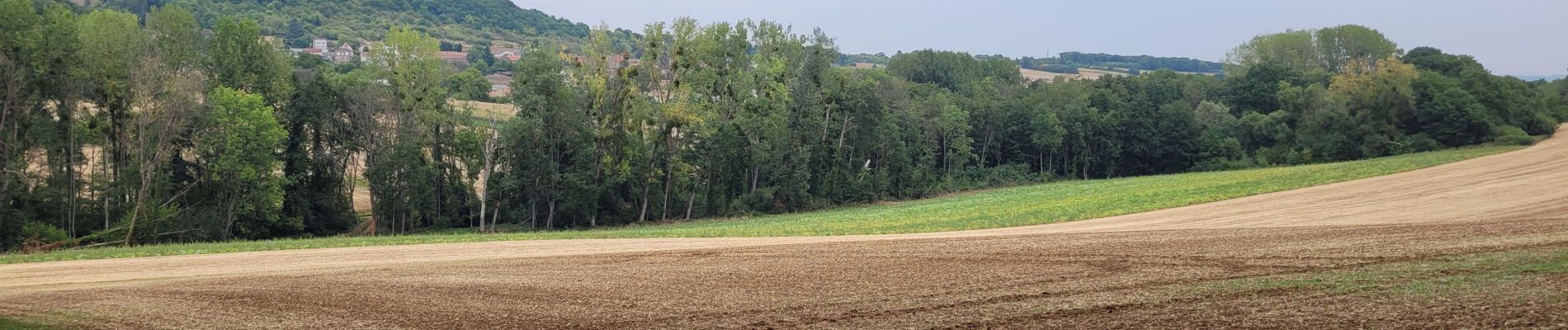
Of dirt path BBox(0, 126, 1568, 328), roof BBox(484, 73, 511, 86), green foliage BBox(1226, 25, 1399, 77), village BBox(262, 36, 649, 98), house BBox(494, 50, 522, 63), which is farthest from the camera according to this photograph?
house BBox(494, 50, 522, 63)

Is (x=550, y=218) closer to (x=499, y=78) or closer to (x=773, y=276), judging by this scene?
(x=773, y=276)

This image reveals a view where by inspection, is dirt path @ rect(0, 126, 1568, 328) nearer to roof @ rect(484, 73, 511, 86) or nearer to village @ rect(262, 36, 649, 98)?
village @ rect(262, 36, 649, 98)

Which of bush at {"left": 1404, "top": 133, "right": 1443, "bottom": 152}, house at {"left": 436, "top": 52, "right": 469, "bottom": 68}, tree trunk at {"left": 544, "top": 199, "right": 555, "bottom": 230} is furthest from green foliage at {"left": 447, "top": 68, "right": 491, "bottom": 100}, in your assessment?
house at {"left": 436, "top": 52, "right": 469, "bottom": 68}

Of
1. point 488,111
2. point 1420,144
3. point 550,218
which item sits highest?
point 488,111

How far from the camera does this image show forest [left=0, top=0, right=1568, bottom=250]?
43.7 meters

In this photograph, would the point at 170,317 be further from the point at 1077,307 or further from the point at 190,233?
the point at 190,233

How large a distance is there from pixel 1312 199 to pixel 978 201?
27070mm

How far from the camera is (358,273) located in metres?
20.9

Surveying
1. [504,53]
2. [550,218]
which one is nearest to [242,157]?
[550,218]

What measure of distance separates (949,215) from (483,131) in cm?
2530

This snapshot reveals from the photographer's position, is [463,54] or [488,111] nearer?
[488,111]

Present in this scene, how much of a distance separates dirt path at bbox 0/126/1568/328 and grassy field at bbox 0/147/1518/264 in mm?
6129

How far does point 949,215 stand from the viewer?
150 ft

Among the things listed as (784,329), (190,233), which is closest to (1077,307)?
(784,329)
